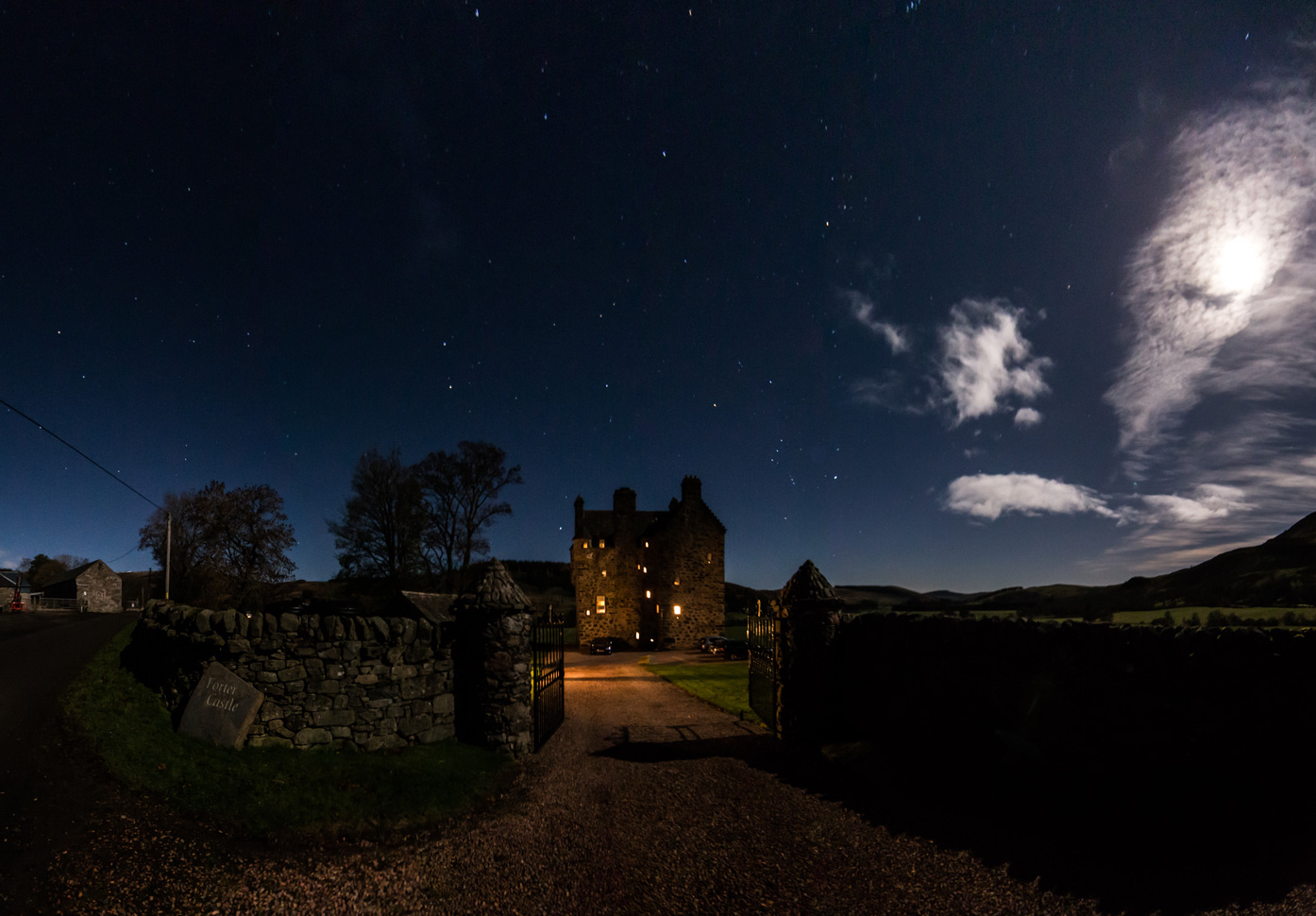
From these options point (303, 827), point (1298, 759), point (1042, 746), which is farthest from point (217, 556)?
point (1298, 759)

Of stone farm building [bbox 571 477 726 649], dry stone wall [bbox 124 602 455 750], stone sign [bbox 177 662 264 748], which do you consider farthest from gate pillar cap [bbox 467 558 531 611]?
stone farm building [bbox 571 477 726 649]

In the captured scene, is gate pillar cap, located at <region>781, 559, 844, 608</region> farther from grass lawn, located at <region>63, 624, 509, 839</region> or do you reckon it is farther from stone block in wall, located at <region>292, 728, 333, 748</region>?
stone block in wall, located at <region>292, 728, 333, 748</region>

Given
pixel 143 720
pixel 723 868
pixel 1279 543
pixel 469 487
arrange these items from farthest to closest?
pixel 469 487, pixel 1279 543, pixel 143 720, pixel 723 868

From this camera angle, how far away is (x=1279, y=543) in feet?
63.4

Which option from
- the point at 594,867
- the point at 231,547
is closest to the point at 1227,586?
the point at 594,867

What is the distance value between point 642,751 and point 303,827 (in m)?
7.23

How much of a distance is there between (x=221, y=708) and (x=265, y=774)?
166 centimetres

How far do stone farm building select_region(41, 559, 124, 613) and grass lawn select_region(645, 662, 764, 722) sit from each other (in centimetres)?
5165

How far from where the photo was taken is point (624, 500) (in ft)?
169

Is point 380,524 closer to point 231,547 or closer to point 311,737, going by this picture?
point 231,547

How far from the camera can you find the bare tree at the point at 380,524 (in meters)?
39.5

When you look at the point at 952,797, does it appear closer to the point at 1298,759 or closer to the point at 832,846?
the point at 832,846

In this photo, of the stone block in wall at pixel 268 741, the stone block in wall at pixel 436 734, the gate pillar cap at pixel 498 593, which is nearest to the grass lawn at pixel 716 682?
the gate pillar cap at pixel 498 593

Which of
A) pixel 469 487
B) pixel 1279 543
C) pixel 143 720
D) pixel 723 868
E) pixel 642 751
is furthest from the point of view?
pixel 469 487
